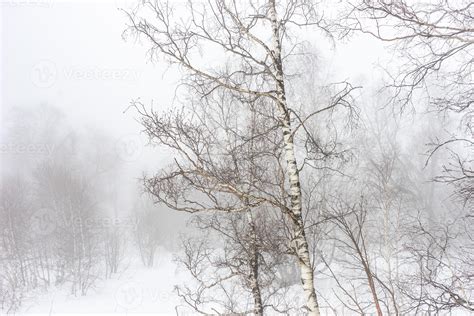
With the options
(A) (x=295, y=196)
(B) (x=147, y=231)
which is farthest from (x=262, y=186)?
(B) (x=147, y=231)

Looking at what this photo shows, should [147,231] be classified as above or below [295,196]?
above

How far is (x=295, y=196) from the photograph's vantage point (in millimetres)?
3791

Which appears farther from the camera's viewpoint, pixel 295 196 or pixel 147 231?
pixel 147 231

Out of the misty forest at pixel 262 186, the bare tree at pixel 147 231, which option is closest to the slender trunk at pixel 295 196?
the misty forest at pixel 262 186

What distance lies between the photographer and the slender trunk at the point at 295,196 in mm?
3689

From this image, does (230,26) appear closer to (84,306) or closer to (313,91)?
(313,91)

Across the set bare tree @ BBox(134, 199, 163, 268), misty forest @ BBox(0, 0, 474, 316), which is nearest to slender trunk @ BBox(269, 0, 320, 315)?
misty forest @ BBox(0, 0, 474, 316)

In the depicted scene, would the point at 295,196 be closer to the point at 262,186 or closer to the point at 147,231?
the point at 262,186

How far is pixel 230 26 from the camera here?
4.00m

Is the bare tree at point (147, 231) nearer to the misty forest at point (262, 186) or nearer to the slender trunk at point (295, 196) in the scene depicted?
the misty forest at point (262, 186)

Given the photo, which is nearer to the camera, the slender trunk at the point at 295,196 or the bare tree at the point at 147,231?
the slender trunk at the point at 295,196

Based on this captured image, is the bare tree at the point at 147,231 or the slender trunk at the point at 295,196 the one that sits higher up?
the bare tree at the point at 147,231

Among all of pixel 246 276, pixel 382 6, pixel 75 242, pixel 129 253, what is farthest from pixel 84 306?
pixel 382 6

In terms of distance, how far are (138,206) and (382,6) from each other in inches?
1277
